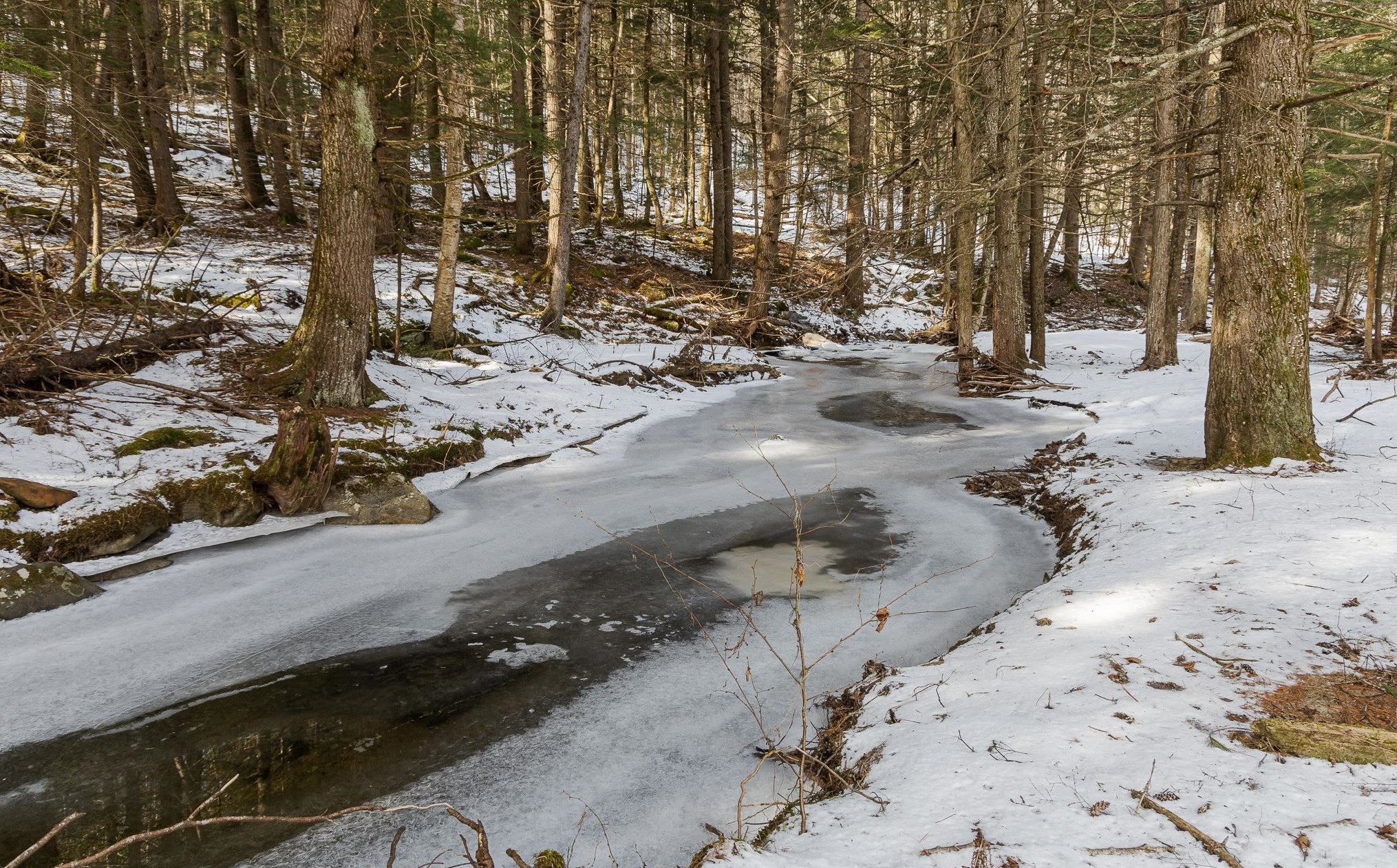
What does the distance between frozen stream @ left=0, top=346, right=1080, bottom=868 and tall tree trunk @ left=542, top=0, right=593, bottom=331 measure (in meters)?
6.73

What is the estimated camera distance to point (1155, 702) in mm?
3068

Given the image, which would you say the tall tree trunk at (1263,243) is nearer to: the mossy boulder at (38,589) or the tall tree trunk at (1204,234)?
the tall tree trunk at (1204,234)

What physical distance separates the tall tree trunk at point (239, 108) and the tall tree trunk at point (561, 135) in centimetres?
554

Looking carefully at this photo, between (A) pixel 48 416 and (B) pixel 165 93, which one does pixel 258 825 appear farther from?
(B) pixel 165 93

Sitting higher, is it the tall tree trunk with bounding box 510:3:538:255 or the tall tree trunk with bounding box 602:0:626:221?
the tall tree trunk with bounding box 602:0:626:221

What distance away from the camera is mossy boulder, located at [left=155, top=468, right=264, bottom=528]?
20.1 ft

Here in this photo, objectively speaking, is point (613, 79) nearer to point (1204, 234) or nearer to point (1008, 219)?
point (1008, 219)

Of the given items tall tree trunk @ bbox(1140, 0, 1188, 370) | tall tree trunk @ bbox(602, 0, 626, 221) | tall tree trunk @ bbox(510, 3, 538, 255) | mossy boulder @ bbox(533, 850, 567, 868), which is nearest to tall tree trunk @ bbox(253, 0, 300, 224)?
tall tree trunk @ bbox(510, 3, 538, 255)

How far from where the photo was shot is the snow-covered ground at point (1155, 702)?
7.64 feet

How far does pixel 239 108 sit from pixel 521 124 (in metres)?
5.03

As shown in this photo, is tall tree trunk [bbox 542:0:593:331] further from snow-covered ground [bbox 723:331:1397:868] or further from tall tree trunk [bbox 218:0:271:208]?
snow-covered ground [bbox 723:331:1397:868]

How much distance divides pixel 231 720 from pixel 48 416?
4.24 meters

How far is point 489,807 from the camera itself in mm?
3240

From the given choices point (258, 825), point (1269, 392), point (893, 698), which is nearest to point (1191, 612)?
point (893, 698)
